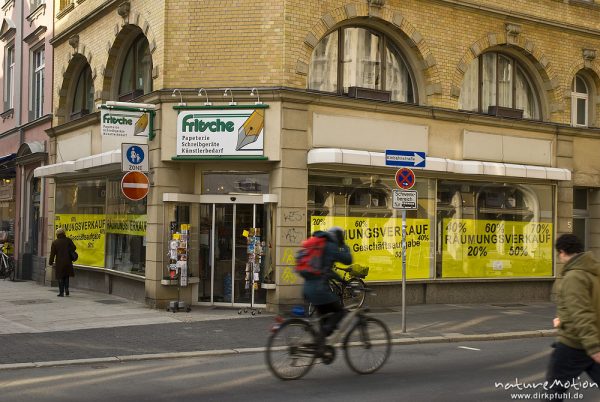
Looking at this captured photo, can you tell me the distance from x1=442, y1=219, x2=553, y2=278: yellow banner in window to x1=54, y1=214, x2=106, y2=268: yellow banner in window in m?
9.00

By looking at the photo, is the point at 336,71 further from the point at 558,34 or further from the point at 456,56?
the point at 558,34

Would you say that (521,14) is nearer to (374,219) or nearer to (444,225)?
(444,225)

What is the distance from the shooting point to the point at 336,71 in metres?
16.8

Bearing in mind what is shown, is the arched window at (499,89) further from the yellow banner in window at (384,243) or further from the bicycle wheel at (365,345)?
the bicycle wheel at (365,345)

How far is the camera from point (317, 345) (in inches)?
352

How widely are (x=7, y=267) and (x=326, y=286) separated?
62.6ft

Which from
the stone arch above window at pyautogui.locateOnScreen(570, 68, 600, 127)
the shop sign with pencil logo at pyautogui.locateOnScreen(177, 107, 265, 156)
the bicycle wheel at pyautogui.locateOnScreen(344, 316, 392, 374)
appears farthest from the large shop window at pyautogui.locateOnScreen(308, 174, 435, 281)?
the bicycle wheel at pyautogui.locateOnScreen(344, 316, 392, 374)

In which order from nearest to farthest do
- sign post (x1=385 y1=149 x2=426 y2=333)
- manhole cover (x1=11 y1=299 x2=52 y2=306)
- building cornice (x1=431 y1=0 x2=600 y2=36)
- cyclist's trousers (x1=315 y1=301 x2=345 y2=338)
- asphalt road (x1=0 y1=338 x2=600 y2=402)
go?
asphalt road (x1=0 y1=338 x2=600 y2=402) → cyclist's trousers (x1=315 y1=301 x2=345 y2=338) → sign post (x1=385 y1=149 x2=426 y2=333) → manhole cover (x1=11 y1=299 x2=52 y2=306) → building cornice (x1=431 y1=0 x2=600 y2=36)

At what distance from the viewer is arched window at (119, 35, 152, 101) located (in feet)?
59.7

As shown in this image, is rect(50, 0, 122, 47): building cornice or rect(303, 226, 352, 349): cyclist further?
rect(50, 0, 122, 47): building cornice

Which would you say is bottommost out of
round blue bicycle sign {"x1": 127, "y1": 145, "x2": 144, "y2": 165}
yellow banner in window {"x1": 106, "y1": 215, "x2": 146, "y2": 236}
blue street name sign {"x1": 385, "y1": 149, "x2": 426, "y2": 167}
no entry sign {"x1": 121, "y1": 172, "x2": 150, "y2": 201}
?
yellow banner in window {"x1": 106, "y1": 215, "x2": 146, "y2": 236}

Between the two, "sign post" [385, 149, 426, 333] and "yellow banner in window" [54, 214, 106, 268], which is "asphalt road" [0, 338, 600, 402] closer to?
"sign post" [385, 149, 426, 333]

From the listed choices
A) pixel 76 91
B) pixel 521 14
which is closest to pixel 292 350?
pixel 521 14

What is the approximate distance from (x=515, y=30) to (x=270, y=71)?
7016mm
